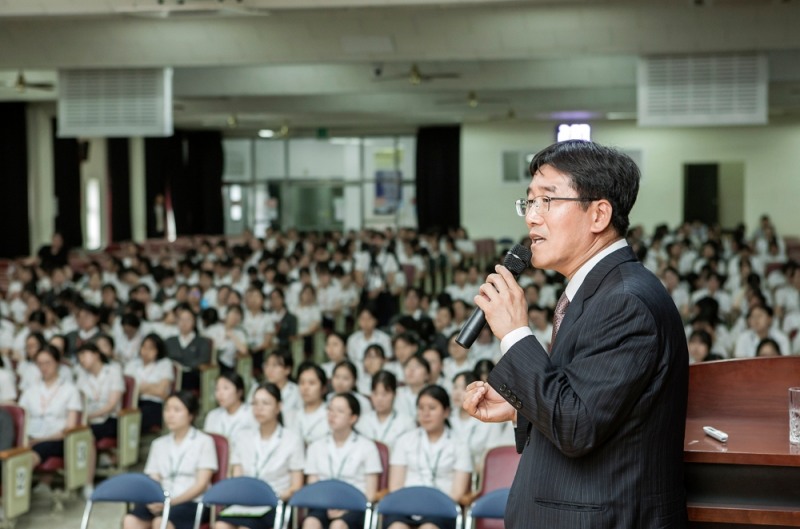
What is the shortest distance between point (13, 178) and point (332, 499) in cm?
1252

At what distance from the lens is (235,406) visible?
639cm

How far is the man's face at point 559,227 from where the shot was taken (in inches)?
71.4

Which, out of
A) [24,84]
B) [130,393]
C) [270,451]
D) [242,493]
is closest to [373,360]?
[130,393]

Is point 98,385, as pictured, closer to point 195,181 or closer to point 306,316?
point 306,316

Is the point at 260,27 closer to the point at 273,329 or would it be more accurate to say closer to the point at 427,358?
the point at 273,329

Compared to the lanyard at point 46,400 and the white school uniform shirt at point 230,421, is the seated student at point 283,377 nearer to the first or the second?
the white school uniform shirt at point 230,421

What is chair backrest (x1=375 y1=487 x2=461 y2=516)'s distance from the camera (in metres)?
4.67

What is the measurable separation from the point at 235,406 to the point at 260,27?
512cm

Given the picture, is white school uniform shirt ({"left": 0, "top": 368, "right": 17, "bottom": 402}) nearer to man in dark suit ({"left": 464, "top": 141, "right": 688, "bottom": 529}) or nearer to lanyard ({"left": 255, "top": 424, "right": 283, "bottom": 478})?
lanyard ({"left": 255, "top": 424, "right": 283, "bottom": 478})

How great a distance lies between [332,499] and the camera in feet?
15.8

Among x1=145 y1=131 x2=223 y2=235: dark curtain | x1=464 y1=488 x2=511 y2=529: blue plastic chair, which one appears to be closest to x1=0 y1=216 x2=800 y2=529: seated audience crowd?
x1=464 y1=488 x2=511 y2=529: blue plastic chair

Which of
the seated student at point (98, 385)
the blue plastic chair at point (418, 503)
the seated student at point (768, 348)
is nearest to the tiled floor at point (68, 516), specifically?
the seated student at point (98, 385)

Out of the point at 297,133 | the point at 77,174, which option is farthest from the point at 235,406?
the point at 297,133

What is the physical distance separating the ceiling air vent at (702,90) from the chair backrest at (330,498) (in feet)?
19.4
